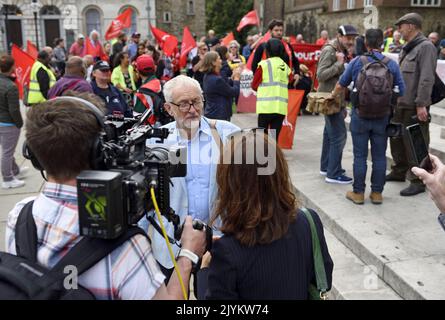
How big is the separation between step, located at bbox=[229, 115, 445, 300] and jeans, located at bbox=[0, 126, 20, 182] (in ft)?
13.1

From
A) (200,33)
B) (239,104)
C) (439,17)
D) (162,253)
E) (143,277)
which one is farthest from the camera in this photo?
(200,33)

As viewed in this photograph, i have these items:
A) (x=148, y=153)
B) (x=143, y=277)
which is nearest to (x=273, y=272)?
(x=143, y=277)

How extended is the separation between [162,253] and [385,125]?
3.08 meters

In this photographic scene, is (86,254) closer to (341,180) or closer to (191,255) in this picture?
(191,255)

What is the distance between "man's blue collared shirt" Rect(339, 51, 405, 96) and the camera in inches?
182

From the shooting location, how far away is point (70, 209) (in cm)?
147

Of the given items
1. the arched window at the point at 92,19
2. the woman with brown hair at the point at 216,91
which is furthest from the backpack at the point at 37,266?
the arched window at the point at 92,19

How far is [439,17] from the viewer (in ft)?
76.9

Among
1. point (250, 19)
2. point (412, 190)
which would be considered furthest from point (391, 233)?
point (250, 19)

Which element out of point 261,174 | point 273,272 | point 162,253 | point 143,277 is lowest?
point 162,253

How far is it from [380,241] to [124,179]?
3.28 m

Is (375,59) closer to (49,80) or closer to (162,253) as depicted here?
(162,253)

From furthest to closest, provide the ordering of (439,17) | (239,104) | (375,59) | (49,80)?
(439,17) → (239,104) → (49,80) → (375,59)

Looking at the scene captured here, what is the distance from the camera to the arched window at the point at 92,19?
37469 mm
